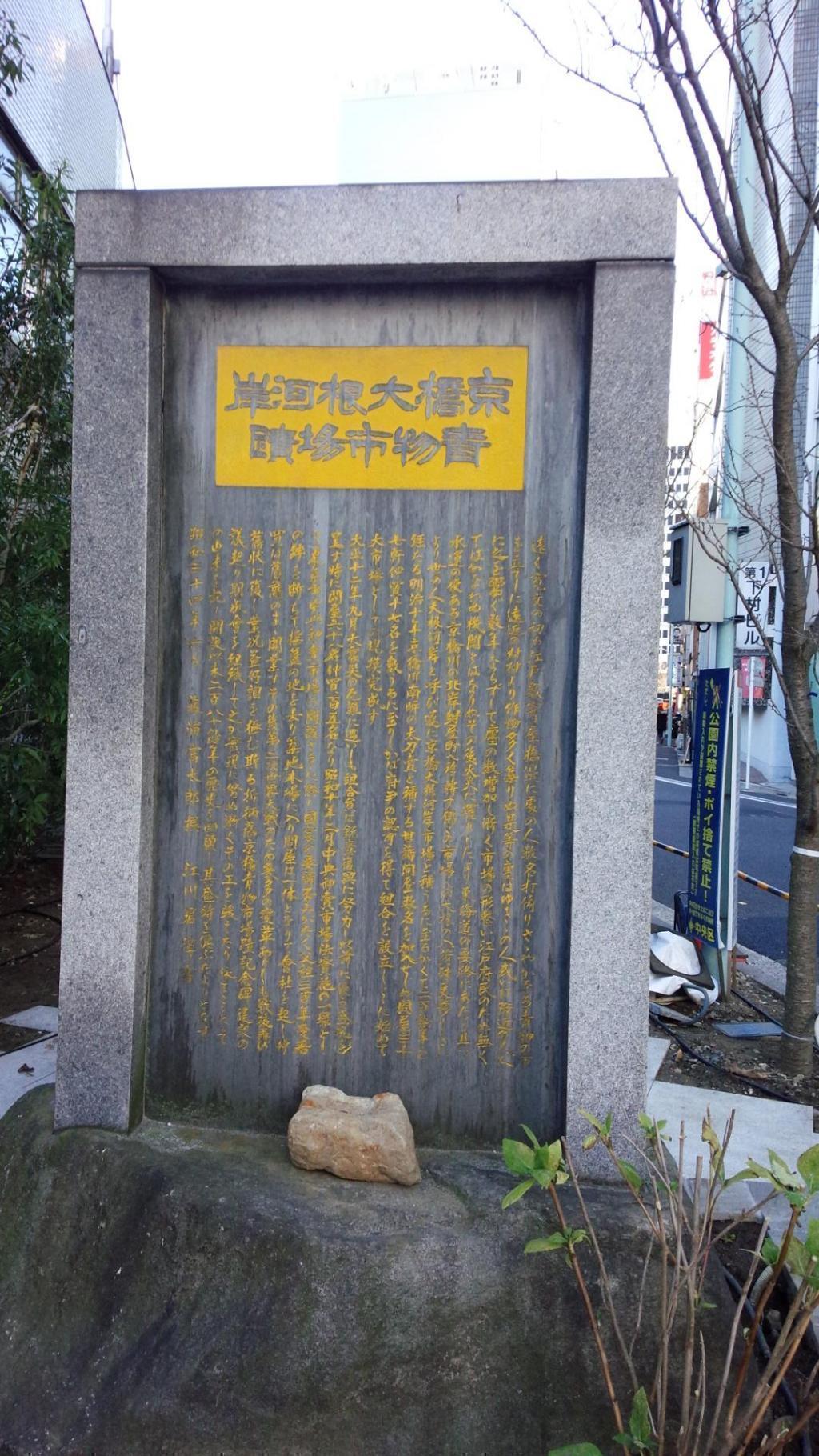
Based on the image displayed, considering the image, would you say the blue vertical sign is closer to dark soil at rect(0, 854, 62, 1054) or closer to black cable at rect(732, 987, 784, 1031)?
black cable at rect(732, 987, 784, 1031)

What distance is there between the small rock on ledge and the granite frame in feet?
1.78

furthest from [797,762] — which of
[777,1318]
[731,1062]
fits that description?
[777,1318]

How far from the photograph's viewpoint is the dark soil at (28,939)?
539 centimetres

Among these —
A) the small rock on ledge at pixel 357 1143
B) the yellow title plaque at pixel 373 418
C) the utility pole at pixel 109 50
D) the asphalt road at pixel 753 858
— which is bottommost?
the asphalt road at pixel 753 858

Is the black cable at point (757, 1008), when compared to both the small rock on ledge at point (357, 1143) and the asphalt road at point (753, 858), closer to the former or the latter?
the asphalt road at point (753, 858)

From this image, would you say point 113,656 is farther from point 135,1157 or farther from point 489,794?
point 135,1157

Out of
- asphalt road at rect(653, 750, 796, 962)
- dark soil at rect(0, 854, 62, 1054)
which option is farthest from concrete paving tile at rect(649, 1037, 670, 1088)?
dark soil at rect(0, 854, 62, 1054)

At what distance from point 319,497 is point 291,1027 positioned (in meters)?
1.74

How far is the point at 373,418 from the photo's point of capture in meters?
3.00

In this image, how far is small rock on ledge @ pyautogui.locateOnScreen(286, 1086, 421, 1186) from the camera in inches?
108

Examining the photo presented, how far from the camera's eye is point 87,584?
2994 mm

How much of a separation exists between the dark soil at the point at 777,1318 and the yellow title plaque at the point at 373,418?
246 cm

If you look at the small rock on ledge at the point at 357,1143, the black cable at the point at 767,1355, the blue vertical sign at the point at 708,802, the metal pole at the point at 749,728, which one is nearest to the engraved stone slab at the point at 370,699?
the small rock on ledge at the point at 357,1143

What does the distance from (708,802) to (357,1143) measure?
3816mm
